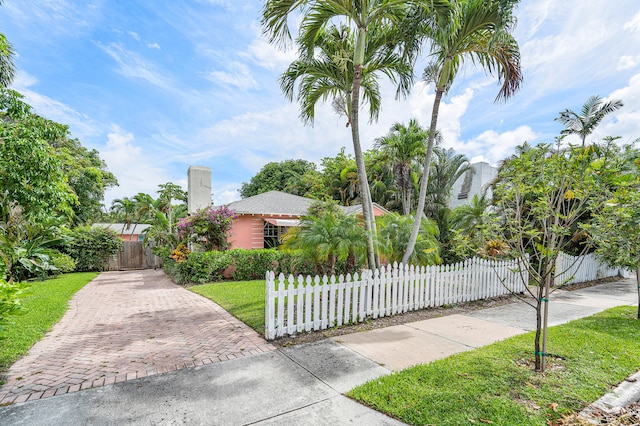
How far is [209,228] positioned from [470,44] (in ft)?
35.0

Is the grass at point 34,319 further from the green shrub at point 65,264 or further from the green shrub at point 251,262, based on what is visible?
the green shrub at point 251,262

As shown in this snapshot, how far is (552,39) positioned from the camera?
22.6 ft

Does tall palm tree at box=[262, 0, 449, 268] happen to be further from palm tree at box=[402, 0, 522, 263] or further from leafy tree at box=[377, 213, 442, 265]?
leafy tree at box=[377, 213, 442, 265]

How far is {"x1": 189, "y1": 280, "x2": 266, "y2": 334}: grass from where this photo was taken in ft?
19.9

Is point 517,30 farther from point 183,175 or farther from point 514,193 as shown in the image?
point 183,175

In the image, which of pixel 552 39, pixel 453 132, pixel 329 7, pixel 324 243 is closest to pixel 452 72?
pixel 552 39

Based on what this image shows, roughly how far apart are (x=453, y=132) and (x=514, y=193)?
1676cm

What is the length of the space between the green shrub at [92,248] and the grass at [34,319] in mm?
4797

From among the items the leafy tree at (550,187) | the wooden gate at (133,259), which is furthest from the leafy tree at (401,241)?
the wooden gate at (133,259)

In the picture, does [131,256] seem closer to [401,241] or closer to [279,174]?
[401,241]

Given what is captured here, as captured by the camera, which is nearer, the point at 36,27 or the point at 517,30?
the point at 517,30

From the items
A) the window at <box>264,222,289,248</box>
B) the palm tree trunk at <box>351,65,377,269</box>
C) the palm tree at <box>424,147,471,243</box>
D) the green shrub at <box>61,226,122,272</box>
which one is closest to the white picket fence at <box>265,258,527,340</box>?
the palm tree trunk at <box>351,65,377,269</box>

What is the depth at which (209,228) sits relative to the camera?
12.1 meters

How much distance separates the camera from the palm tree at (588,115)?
1477 cm
